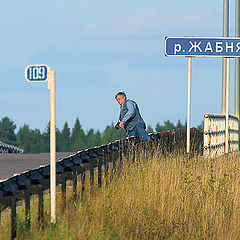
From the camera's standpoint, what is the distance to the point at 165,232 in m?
9.98

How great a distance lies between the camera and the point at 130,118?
17.0 m

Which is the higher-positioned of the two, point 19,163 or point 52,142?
point 52,142

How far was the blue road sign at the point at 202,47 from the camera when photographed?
17.2m

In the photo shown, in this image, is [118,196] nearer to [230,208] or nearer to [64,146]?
[230,208]

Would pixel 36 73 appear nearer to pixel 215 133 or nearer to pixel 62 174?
pixel 62 174

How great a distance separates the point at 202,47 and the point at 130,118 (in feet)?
8.69

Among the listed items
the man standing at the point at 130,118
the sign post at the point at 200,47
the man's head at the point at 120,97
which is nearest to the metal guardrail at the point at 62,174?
the man standing at the point at 130,118

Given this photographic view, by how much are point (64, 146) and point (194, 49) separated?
504 feet

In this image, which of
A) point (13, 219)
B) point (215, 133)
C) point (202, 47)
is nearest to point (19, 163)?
point (215, 133)

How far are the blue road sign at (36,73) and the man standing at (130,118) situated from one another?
785 centimetres

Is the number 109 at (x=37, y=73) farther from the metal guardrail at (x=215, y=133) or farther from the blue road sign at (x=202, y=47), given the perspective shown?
the metal guardrail at (x=215, y=133)

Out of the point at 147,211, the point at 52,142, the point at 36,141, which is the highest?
the point at 52,142

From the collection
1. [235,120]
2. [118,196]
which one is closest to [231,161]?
[118,196]

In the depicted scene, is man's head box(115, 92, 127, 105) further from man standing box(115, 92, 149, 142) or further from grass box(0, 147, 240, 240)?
grass box(0, 147, 240, 240)
